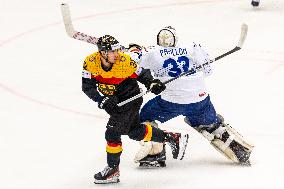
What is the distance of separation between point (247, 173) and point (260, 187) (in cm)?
21

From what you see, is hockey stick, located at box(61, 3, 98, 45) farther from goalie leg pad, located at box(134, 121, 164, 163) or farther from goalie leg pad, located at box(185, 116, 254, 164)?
goalie leg pad, located at box(185, 116, 254, 164)

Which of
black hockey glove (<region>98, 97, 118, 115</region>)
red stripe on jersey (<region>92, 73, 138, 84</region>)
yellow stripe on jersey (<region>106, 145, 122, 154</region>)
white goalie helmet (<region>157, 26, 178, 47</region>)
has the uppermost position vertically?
white goalie helmet (<region>157, 26, 178, 47</region>)

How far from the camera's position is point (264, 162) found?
4.46 m

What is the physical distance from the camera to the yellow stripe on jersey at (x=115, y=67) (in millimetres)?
3908

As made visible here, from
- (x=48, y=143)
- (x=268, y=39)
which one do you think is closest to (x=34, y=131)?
(x=48, y=143)

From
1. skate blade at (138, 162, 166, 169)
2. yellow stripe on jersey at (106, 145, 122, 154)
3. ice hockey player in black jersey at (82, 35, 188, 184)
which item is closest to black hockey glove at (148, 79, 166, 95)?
ice hockey player in black jersey at (82, 35, 188, 184)

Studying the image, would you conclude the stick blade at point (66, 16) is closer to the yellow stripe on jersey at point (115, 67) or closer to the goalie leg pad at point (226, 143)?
the yellow stripe on jersey at point (115, 67)

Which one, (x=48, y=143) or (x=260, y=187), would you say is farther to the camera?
(x=48, y=143)

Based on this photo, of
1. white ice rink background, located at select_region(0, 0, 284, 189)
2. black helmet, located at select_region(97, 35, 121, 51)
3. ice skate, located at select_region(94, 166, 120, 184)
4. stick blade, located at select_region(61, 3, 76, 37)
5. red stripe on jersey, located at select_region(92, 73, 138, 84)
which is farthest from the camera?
stick blade, located at select_region(61, 3, 76, 37)

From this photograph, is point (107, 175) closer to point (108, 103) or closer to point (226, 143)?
point (108, 103)

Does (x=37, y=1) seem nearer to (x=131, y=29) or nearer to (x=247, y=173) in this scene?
(x=131, y=29)

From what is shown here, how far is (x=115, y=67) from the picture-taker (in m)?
3.90

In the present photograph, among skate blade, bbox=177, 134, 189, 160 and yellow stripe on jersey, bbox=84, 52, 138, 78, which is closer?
yellow stripe on jersey, bbox=84, 52, 138, 78

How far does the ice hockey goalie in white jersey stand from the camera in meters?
4.18
